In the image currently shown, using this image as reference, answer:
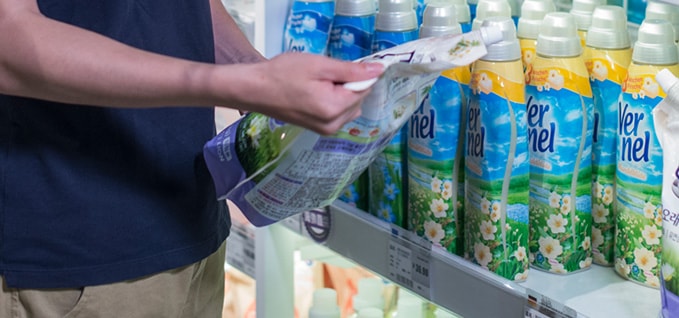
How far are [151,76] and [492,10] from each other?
667mm

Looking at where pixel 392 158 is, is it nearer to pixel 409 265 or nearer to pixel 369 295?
pixel 409 265

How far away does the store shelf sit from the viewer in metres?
1.32

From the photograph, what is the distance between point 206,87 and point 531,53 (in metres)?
0.65

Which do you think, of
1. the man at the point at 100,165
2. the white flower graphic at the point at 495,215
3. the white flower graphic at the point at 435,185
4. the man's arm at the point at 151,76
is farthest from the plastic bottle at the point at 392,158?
the man's arm at the point at 151,76

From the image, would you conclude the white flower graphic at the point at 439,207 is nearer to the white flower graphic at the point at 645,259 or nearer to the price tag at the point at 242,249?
the white flower graphic at the point at 645,259

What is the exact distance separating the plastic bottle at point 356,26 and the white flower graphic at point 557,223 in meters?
0.39

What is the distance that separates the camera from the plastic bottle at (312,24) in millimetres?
1673

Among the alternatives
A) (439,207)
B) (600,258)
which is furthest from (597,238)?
(439,207)

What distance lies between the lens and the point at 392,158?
5.16ft

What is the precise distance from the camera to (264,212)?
125cm

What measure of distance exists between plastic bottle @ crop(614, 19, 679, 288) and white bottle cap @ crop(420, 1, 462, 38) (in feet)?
0.83

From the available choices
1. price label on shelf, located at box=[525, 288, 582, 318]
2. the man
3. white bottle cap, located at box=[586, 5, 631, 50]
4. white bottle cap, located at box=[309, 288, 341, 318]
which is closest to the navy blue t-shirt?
the man

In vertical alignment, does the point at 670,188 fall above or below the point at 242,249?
above

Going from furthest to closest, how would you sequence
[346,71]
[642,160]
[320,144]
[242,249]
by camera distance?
[242,249] < [642,160] < [320,144] < [346,71]
